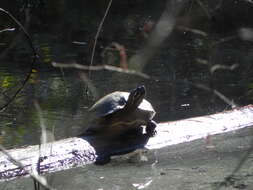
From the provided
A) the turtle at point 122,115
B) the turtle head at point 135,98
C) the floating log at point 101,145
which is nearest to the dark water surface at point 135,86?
the floating log at point 101,145

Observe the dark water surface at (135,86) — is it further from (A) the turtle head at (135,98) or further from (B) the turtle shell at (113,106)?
(A) the turtle head at (135,98)

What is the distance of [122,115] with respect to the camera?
465 cm

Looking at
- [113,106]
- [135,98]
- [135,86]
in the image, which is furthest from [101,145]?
[135,86]

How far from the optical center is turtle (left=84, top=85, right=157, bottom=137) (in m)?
4.53

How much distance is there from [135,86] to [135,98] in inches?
84.9

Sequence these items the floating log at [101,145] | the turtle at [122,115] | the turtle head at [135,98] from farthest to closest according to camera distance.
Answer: the turtle head at [135,98], the turtle at [122,115], the floating log at [101,145]

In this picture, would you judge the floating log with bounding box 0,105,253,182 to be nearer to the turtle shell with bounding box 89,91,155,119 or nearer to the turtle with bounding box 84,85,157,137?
the turtle with bounding box 84,85,157,137

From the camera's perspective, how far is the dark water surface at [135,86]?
12.8 ft

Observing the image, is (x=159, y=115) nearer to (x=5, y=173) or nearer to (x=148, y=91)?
(x=148, y=91)

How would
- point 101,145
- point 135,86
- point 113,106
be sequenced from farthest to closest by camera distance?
point 135,86
point 113,106
point 101,145

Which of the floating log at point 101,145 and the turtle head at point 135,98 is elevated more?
the turtle head at point 135,98

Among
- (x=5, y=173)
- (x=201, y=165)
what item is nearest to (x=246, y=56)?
(x=201, y=165)

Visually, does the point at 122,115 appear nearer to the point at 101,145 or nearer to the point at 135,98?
the point at 135,98

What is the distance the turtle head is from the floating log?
0.78 feet
